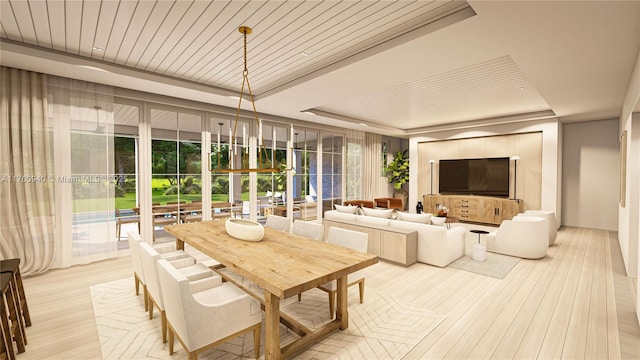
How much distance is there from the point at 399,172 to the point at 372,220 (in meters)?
5.83

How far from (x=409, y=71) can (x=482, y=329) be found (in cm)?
291

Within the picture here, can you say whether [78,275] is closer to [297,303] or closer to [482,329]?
[297,303]

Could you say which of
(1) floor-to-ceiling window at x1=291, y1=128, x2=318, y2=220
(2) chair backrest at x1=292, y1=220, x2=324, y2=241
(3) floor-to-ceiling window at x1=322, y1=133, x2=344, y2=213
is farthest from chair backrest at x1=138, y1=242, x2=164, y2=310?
(3) floor-to-ceiling window at x1=322, y1=133, x2=344, y2=213

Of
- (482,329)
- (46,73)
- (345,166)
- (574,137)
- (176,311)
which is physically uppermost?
(46,73)

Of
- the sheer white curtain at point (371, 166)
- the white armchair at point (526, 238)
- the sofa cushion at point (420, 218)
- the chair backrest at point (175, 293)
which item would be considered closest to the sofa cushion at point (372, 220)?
the sofa cushion at point (420, 218)

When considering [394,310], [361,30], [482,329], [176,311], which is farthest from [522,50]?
[176,311]

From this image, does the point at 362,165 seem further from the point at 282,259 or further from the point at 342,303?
the point at 282,259

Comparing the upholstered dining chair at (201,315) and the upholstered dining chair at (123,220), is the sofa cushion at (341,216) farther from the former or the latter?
the upholstered dining chair at (123,220)

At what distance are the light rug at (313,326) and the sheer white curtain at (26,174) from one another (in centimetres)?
127

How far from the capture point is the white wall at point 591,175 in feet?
21.0

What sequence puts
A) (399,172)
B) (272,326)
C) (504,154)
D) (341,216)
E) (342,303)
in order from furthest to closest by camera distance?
(399,172) < (504,154) < (341,216) < (342,303) < (272,326)

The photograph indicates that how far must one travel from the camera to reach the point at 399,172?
394 inches

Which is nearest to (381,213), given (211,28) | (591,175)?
(211,28)

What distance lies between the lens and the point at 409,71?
11.7ft
